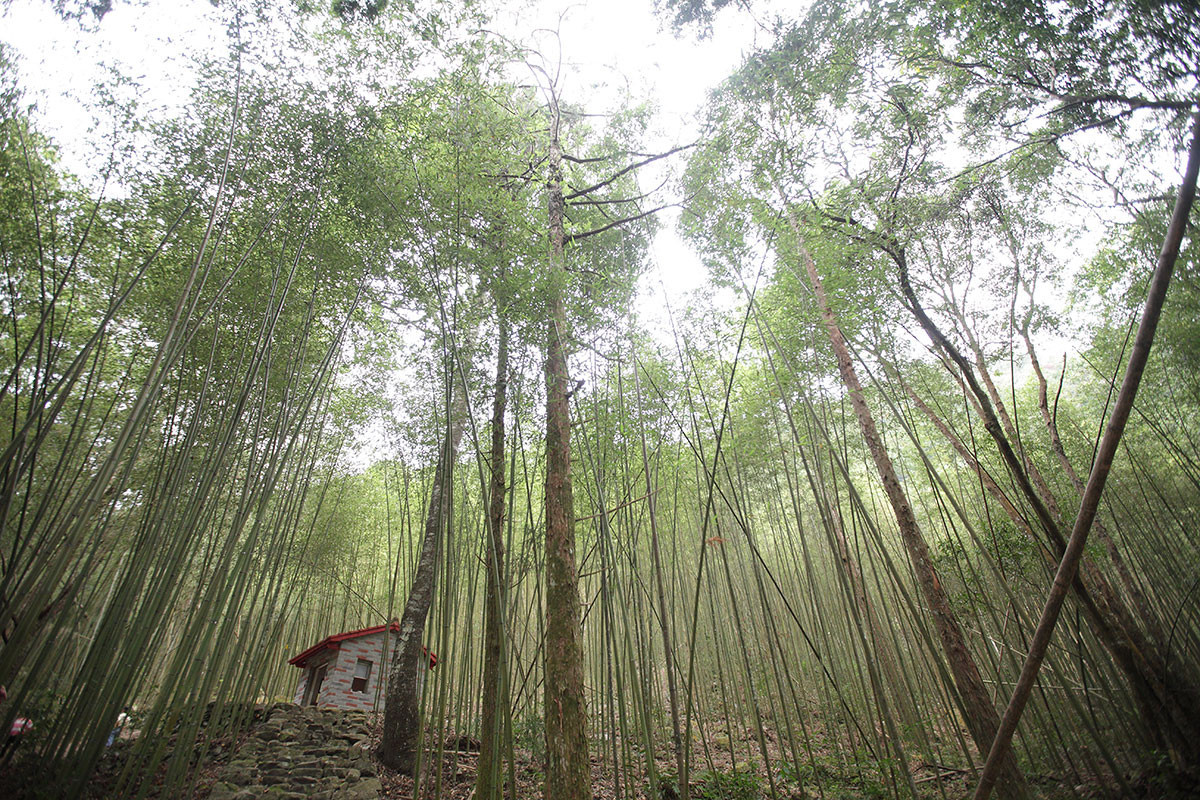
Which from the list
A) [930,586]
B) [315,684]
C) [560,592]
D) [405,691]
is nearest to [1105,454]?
[560,592]

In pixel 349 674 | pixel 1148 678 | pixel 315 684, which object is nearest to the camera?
pixel 1148 678

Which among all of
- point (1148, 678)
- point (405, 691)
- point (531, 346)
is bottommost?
point (1148, 678)

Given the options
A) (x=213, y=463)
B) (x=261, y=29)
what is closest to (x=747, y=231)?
(x=261, y=29)

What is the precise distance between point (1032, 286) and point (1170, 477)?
2580 mm

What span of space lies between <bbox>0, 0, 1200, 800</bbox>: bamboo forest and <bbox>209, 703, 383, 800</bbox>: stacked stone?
43mm

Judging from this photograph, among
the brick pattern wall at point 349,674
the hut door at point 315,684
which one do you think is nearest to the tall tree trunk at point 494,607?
the brick pattern wall at point 349,674

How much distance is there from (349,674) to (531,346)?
6.04m

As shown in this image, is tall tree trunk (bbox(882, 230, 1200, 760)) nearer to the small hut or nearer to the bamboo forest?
the bamboo forest

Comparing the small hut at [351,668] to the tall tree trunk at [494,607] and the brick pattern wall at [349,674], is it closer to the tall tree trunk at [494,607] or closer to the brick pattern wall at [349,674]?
the brick pattern wall at [349,674]

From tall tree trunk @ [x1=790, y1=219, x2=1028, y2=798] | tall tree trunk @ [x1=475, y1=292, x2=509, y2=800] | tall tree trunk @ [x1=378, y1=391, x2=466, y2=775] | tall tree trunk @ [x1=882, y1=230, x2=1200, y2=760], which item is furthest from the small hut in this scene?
tall tree trunk @ [x1=882, y1=230, x2=1200, y2=760]

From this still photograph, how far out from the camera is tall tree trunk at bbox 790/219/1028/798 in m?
2.96

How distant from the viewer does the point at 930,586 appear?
3.45 meters

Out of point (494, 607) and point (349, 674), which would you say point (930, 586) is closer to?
point (494, 607)

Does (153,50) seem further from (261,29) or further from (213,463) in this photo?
(213,463)
